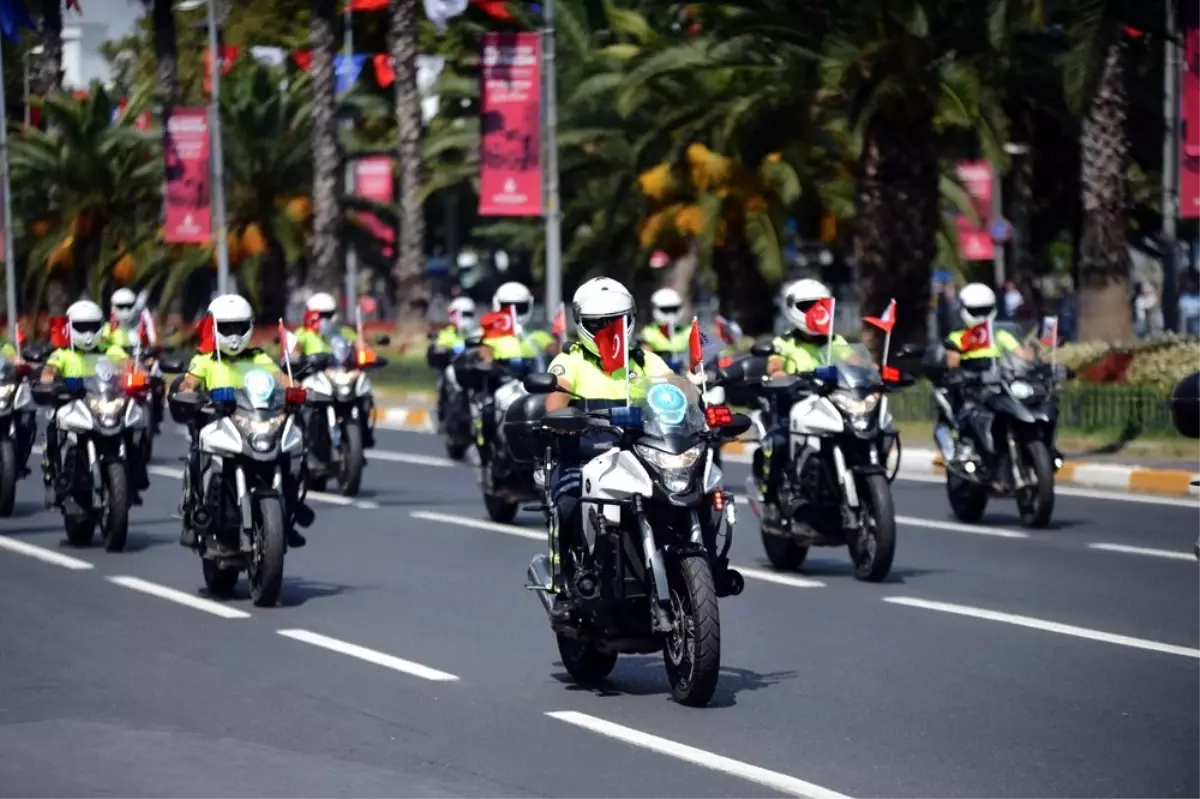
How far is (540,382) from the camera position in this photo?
32.3ft

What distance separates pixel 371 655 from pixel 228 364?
Result: 3023mm

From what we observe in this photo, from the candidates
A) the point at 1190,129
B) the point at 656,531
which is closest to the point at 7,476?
the point at 656,531

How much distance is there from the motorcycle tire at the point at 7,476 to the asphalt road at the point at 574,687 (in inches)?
95.7

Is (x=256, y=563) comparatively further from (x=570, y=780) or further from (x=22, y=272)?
(x=22, y=272)

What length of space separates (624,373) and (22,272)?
5015 cm

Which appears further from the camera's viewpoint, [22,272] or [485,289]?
[485,289]

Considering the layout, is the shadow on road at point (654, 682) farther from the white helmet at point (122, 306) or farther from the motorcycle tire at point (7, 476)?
the white helmet at point (122, 306)

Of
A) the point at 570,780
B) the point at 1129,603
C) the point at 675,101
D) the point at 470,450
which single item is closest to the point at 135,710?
the point at 570,780

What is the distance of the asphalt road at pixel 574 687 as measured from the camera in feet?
27.8

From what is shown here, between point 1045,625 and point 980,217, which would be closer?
point 1045,625

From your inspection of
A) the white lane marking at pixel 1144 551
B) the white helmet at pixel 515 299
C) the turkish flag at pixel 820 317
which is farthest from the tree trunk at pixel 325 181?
the turkish flag at pixel 820 317

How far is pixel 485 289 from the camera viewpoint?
7738 centimetres

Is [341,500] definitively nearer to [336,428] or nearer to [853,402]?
[336,428]

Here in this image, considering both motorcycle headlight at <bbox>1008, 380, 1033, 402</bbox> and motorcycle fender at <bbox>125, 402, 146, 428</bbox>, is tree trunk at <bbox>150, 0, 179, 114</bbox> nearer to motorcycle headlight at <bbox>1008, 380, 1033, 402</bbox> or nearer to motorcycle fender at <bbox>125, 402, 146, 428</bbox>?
motorcycle fender at <bbox>125, 402, 146, 428</bbox>
